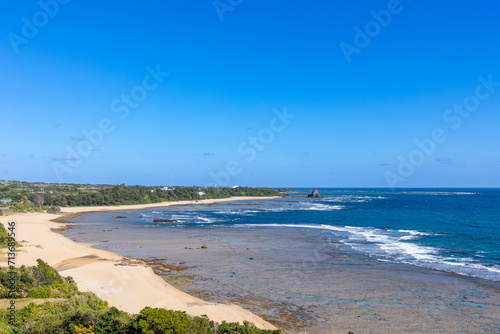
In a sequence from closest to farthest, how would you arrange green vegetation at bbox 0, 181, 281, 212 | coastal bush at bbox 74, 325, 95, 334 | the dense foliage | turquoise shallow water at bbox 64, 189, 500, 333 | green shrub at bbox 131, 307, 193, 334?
green shrub at bbox 131, 307, 193, 334 → coastal bush at bbox 74, 325, 95, 334 → the dense foliage → turquoise shallow water at bbox 64, 189, 500, 333 → green vegetation at bbox 0, 181, 281, 212

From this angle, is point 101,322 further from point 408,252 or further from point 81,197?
point 81,197

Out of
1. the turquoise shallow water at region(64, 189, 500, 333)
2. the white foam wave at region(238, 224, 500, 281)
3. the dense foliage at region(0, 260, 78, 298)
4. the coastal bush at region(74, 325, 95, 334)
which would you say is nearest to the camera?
the coastal bush at region(74, 325, 95, 334)

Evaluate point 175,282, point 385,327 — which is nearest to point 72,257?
point 175,282

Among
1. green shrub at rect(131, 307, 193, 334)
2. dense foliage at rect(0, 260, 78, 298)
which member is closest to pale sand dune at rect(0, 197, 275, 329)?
dense foliage at rect(0, 260, 78, 298)

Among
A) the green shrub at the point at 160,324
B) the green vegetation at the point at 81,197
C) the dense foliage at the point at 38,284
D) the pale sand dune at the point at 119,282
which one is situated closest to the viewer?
the green shrub at the point at 160,324

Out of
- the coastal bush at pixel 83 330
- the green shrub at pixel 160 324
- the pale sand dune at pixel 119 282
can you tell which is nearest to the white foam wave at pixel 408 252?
the pale sand dune at pixel 119 282

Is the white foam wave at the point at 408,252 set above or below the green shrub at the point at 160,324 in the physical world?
below

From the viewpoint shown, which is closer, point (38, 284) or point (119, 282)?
point (38, 284)

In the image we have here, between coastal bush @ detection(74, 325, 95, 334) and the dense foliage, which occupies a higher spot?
coastal bush @ detection(74, 325, 95, 334)

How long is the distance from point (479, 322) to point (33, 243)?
36.6 m

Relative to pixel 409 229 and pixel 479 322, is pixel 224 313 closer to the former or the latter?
pixel 479 322

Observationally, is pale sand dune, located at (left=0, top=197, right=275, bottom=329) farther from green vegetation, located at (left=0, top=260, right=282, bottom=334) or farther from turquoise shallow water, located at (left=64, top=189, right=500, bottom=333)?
green vegetation, located at (left=0, top=260, right=282, bottom=334)

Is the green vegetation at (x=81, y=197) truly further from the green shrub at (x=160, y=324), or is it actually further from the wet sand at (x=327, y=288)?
the green shrub at (x=160, y=324)

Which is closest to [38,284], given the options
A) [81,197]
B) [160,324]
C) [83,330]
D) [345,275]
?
[83,330]
